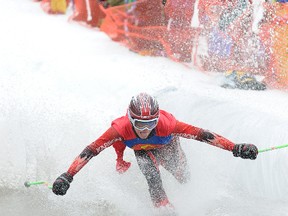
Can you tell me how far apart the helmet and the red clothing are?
0.98 feet

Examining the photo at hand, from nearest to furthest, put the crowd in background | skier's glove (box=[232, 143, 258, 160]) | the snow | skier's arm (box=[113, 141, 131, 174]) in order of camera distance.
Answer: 1. skier's glove (box=[232, 143, 258, 160])
2. skier's arm (box=[113, 141, 131, 174])
3. the snow
4. the crowd in background

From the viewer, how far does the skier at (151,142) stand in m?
4.87

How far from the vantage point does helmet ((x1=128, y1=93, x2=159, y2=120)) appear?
191 inches

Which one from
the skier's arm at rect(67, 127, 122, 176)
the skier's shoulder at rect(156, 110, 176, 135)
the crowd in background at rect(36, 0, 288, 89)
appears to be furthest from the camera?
the crowd in background at rect(36, 0, 288, 89)

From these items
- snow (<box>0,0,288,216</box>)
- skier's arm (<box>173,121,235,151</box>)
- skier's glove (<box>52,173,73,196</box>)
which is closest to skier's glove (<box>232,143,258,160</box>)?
skier's arm (<box>173,121,235,151</box>)

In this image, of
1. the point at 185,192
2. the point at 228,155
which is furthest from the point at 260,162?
the point at 185,192

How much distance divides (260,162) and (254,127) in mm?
502

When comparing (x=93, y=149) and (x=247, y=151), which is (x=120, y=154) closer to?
(x=93, y=149)

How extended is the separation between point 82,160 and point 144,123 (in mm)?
642

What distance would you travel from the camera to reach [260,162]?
20.1ft

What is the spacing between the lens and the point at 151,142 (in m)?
5.29

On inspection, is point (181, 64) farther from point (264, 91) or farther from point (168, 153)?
point (168, 153)

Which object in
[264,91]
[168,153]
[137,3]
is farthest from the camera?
[137,3]

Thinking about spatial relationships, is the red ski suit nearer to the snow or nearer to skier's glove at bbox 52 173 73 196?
skier's glove at bbox 52 173 73 196
